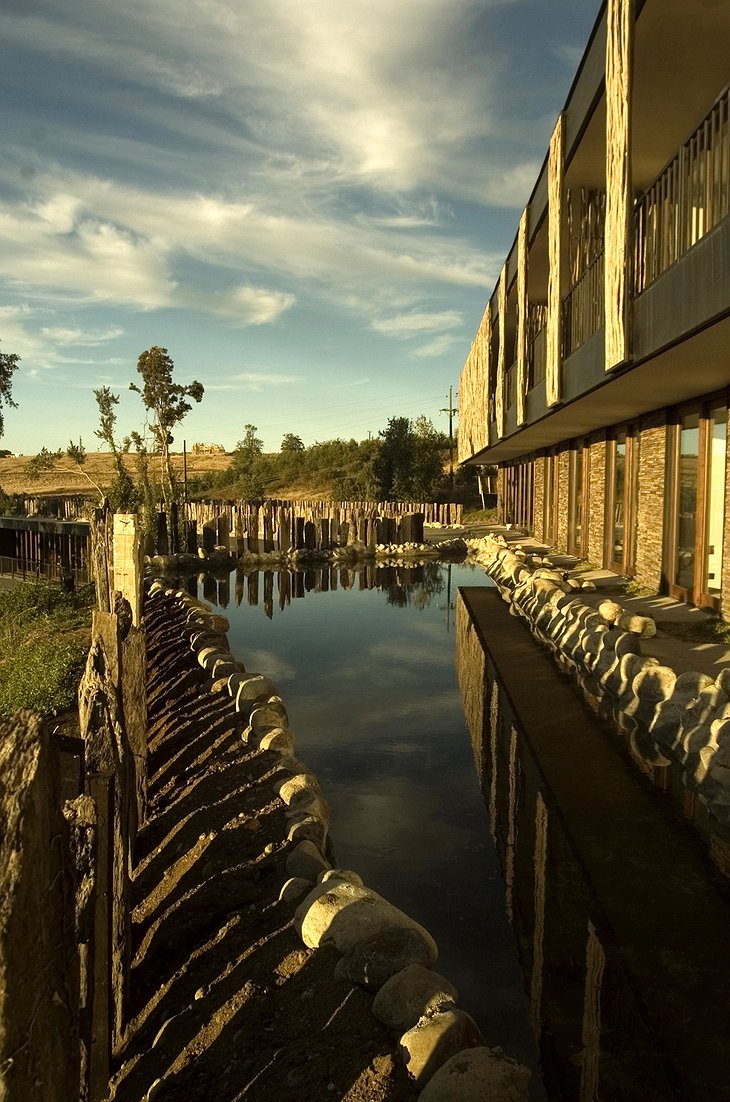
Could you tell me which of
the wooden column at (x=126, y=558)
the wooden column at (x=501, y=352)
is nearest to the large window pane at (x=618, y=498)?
the wooden column at (x=501, y=352)

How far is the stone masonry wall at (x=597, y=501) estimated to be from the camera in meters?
17.2

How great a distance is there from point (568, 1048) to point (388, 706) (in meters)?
5.81

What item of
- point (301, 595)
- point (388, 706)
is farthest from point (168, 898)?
point (301, 595)

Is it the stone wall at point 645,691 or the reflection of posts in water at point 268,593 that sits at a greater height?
the stone wall at point 645,691

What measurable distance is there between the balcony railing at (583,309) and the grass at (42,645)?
827 cm

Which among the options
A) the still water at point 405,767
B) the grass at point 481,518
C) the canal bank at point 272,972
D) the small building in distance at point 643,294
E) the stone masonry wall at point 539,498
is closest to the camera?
the canal bank at point 272,972

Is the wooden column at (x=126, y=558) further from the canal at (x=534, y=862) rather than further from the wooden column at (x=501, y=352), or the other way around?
the wooden column at (x=501, y=352)

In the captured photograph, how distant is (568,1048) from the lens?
344cm

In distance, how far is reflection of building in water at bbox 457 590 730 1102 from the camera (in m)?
3.30

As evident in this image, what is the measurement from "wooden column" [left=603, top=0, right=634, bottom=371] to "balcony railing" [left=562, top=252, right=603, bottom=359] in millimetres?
1278

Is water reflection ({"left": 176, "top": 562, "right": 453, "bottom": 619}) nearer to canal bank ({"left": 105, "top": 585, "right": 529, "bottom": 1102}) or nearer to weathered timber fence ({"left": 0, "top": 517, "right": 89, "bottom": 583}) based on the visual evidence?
weathered timber fence ({"left": 0, "top": 517, "right": 89, "bottom": 583})

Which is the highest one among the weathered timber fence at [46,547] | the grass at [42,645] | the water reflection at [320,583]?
the weathered timber fence at [46,547]

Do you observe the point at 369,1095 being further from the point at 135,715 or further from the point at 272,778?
the point at 135,715

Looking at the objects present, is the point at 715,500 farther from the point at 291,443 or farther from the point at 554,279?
the point at 291,443
